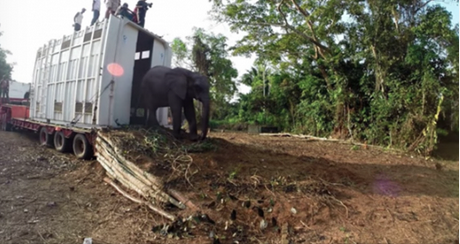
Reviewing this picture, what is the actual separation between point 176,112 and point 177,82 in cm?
69

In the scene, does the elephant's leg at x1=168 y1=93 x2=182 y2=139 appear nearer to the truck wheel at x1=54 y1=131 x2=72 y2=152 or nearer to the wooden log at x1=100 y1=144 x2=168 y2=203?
the wooden log at x1=100 y1=144 x2=168 y2=203

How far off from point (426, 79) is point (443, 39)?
6.24 feet

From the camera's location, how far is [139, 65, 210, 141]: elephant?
6.47 metres

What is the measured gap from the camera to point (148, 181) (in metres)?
4.30

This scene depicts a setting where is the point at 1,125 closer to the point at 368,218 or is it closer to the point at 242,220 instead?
the point at 242,220

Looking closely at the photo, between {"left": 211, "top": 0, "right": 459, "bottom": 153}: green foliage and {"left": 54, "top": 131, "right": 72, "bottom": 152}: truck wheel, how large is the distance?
354 inches

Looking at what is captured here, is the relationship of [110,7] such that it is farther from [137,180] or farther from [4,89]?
[4,89]

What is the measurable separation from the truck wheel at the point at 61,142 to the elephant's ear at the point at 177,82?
3090 millimetres

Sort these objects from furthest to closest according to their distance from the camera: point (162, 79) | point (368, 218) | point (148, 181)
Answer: point (162, 79), point (148, 181), point (368, 218)

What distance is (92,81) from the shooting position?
6.83 metres

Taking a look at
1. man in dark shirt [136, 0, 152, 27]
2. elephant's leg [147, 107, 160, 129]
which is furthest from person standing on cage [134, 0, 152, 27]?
elephant's leg [147, 107, 160, 129]

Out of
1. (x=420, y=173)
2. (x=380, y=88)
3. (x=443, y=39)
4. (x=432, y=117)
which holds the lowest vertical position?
(x=420, y=173)

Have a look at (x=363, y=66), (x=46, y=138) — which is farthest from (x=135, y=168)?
(x=363, y=66)

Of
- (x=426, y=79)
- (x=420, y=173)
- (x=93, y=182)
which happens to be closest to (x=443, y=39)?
(x=426, y=79)
